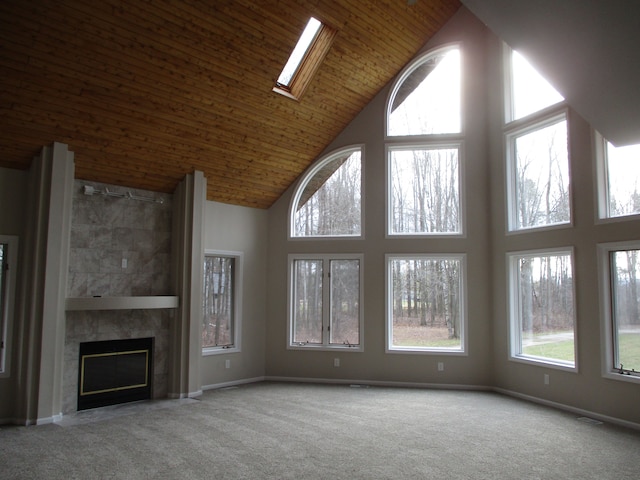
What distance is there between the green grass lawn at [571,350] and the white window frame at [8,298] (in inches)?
254

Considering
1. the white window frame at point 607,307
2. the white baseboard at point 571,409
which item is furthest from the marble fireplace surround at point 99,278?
the white window frame at point 607,307

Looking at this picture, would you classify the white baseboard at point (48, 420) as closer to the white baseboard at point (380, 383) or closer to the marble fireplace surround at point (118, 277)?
the marble fireplace surround at point (118, 277)

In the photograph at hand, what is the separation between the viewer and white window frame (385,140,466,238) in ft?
24.2

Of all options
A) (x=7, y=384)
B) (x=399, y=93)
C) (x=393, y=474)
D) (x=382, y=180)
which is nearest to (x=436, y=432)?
(x=393, y=474)

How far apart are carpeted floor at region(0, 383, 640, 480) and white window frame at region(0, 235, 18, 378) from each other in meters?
0.82

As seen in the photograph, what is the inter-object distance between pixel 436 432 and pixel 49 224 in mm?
4759

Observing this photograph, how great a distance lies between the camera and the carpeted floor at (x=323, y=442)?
12.9 ft

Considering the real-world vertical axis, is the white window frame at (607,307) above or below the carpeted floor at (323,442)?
above

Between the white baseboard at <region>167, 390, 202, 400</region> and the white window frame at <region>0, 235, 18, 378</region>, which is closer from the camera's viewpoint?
the white window frame at <region>0, 235, 18, 378</region>

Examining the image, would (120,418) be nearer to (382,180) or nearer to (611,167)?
(382,180)

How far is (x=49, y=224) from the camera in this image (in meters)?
5.40

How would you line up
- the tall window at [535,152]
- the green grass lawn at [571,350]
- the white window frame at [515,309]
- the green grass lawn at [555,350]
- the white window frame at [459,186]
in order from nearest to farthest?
the green grass lawn at [571,350]
the green grass lawn at [555,350]
the tall window at [535,152]
the white window frame at [515,309]
the white window frame at [459,186]

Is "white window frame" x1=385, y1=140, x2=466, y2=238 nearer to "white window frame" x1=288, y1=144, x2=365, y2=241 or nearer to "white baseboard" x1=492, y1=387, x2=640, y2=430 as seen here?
"white window frame" x1=288, y1=144, x2=365, y2=241

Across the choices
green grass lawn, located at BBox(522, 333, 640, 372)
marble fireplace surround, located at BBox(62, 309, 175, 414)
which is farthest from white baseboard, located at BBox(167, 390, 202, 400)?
green grass lawn, located at BBox(522, 333, 640, 372)
